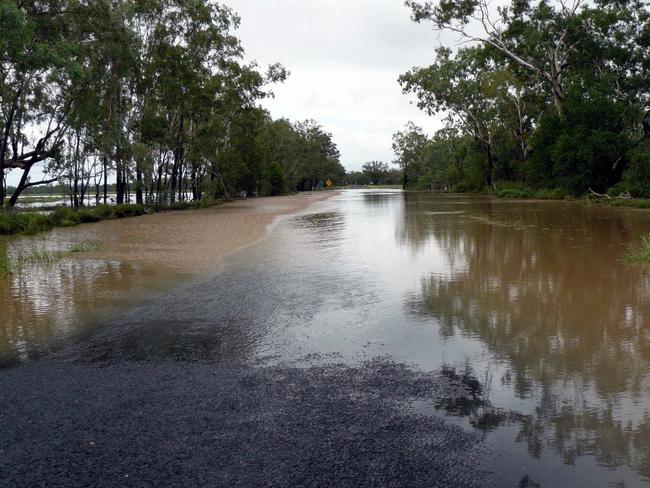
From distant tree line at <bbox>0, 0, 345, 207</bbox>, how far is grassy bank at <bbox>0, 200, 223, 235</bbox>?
3.35m

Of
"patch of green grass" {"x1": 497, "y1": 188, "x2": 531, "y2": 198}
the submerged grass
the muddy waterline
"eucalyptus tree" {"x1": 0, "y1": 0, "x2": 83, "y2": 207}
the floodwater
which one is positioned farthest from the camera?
"patch of green grass" {"x1": 497, "y1": 188, "x2": 531, "y2": 198}

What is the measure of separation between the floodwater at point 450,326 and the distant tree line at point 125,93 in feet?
51.1

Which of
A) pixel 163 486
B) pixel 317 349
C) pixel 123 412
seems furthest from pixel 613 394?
pixel 123 412

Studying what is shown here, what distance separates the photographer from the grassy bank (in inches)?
848

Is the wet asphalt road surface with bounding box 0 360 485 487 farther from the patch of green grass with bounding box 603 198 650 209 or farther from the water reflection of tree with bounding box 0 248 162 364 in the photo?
the patch of green grass with bounding box 603 198 650 209

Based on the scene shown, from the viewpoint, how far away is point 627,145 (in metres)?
35.0

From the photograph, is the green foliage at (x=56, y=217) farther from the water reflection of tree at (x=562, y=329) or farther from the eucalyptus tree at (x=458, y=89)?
the eucalyptus tree at (x=458, y=89)

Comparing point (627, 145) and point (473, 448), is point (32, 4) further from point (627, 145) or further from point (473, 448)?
point (627, 145)

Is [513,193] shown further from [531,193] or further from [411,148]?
[411,148]

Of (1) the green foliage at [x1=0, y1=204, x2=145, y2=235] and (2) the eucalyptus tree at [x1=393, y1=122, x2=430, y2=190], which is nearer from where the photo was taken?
(1) the green foliage at [x1=0, y1=204, x2=145, y2=235]

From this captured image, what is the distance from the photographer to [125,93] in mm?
36781

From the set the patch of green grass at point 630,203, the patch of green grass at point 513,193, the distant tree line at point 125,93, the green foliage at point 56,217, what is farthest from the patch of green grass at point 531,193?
the green foliage at point 56,217

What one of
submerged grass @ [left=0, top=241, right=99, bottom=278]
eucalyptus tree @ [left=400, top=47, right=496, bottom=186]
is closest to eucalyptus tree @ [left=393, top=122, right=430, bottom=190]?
eucalyptus tree @ [left=400, top=47, right=496, bottom=186]

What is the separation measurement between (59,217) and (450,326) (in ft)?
77.7
